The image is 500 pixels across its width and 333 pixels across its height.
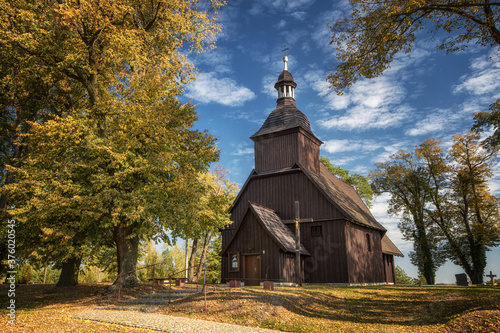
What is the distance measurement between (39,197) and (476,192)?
111 ft

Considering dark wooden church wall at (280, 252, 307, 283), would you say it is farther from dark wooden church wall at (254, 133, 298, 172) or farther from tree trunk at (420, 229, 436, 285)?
tree trunk at (420, 229, 436, 285)

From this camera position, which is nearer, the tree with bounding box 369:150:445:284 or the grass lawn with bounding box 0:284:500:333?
the grass lawn with bounding box 0:284:500:333

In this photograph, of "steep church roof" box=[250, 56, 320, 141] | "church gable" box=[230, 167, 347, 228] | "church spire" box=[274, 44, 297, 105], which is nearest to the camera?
"church gable" box=[230, 167, 347, 228]

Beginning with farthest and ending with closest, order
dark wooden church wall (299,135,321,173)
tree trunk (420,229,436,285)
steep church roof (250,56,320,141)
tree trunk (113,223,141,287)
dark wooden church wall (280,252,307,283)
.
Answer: tree trunk (420,229,436,285) → steep church roof (250,56,320,141) → dark wooden church wall (299,135,321,173) → dark wooden church wall (280,252,307,283) → tree trunk (113,223,141,287)

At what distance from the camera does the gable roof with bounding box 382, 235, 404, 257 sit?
106ft

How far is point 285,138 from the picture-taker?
27.2 m

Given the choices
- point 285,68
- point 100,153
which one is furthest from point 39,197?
point 285,68

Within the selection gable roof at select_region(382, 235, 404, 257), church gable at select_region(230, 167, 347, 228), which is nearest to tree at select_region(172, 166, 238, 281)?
church gable at select_region(230, 167, 347, 228)

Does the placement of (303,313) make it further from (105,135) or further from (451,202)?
(451,202)

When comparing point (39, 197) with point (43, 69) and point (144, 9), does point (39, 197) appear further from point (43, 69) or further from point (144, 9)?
point (144, 9)

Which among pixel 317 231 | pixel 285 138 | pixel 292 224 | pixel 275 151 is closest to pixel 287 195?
pixel 292 224

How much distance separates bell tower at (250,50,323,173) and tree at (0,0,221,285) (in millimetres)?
10397

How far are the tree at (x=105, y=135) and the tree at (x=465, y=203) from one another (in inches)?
995

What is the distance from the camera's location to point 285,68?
3038cm
